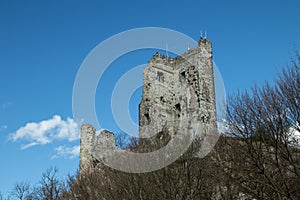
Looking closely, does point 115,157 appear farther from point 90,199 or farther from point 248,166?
point 248,166

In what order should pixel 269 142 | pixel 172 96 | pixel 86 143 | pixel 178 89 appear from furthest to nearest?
pixel 172 96
pixel 178 89
pixel 86 143
pixel 269 142

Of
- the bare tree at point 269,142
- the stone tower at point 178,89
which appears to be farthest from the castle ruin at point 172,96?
the bare tree at point 269,142

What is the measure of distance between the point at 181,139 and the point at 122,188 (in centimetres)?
342

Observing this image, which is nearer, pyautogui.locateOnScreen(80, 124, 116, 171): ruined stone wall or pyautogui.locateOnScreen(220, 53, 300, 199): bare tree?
pyautogui.locateOnScreen(220, 53, 300, 199): bare tree

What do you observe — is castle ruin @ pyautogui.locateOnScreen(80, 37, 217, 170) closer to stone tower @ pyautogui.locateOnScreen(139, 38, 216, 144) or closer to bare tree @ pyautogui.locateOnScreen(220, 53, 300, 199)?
stone tower @ pyautogui.locateOnScreen(139, 38, 216, 144)

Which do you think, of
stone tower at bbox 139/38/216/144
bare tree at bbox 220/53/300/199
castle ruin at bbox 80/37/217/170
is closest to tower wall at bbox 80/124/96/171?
castle ruin at bbox 80/37/217/170

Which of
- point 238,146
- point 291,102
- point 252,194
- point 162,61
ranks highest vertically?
point 162,61

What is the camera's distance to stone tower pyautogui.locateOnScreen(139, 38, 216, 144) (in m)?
27.3

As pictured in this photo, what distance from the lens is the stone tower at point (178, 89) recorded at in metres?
27.3

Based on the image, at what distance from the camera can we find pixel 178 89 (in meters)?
31.3

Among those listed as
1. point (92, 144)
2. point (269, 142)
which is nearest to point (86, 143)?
point (92, 144)

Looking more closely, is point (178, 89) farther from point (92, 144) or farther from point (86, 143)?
point (86, 143)

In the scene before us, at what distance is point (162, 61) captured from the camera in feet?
109

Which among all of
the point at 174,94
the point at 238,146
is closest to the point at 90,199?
the point at 238,146
